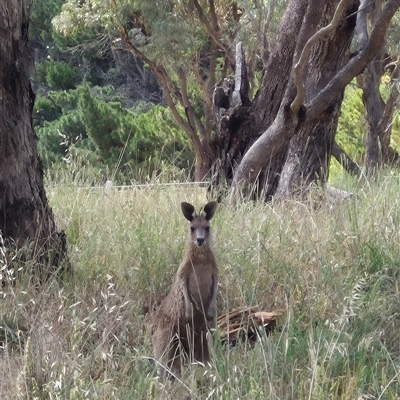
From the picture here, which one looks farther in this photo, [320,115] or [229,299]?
[320,115]

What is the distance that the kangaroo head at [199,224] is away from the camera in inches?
181

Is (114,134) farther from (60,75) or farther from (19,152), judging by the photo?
(19,152)

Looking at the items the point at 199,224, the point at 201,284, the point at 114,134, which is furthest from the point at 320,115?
the point at 114,134

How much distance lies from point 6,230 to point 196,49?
1358cm

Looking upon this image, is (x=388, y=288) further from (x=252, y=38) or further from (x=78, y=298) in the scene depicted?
(x=252, y=38)

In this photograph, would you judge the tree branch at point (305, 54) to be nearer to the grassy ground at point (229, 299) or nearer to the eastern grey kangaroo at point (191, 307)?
the grassy ground at point (229, 299)

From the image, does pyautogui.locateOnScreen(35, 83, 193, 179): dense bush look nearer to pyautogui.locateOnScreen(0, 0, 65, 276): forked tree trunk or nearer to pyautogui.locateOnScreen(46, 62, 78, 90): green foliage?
pyautogui.locateOnScreen(46, 62, 78, 90): green foliage

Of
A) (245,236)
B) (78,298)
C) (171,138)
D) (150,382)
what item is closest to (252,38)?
(171,138)

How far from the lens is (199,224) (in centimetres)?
472

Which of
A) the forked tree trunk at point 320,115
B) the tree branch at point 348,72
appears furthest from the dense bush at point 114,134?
the tree branch at point 348,72

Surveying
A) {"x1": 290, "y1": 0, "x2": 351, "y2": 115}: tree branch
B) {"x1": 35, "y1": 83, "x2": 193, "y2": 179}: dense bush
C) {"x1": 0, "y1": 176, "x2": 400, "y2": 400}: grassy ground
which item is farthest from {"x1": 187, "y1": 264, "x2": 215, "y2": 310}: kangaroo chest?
{"x1": 35, "y1": 83, "x2": 193, "y2": 179}: dense bush

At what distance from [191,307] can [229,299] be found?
682 millimetres

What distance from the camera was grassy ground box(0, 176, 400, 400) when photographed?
11.8 feet

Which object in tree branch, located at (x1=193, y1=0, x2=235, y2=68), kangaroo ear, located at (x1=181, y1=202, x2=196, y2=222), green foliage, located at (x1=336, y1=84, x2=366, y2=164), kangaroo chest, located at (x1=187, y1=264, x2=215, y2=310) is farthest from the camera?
green foliage, located at (x1=336, y1=84, x2=366, y2=164)
